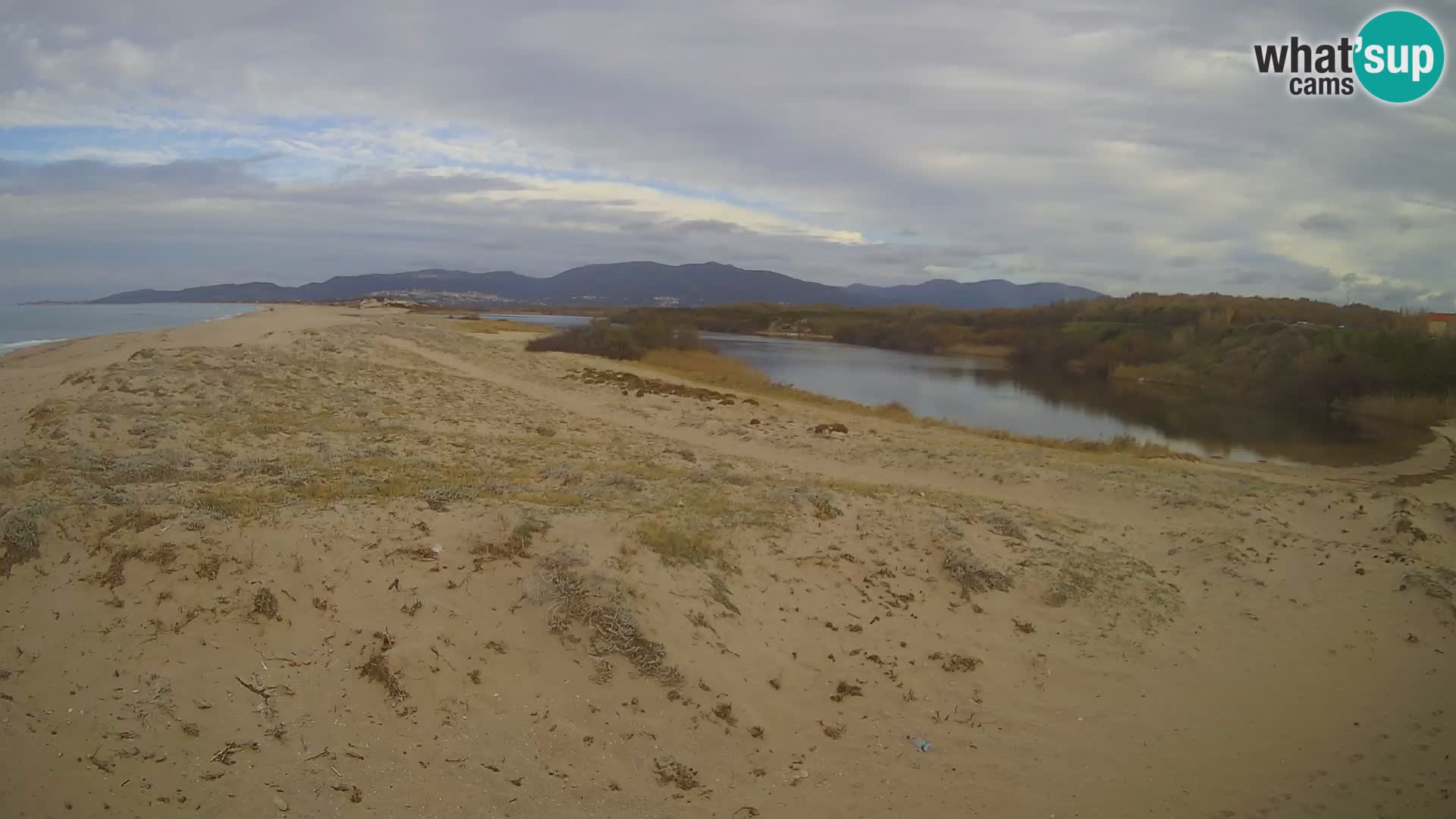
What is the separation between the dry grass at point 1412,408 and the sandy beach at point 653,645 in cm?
2629

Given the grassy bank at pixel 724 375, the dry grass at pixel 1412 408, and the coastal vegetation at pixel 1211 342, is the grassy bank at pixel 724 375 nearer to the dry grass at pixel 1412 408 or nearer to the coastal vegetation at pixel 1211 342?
the coastal vegetation at pixel 1211 342

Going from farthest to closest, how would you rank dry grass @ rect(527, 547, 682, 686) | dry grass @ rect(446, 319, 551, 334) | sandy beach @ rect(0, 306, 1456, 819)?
1. dry grass @ rect(446, 319, 551, 334)
2. dry grass @ rect(527, 547, 682, 686)
3. sandy beach @ rect(0, 306, 1456, 819)

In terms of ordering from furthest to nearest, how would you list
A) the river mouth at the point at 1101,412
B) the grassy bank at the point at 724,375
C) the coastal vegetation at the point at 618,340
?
the coastal vegetation at the point at 618,340, the river mouth at the point at 1101,412, the grassy bank at the point at 724,375

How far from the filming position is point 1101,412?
107 ft

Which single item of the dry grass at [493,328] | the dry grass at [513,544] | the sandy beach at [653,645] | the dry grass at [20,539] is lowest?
the sandy beach at [653,645]

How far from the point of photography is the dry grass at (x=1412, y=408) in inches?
1173

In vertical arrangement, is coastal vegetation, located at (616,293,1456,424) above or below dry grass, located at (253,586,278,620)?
above

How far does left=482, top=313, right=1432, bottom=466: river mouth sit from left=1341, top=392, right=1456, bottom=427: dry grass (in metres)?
1.01

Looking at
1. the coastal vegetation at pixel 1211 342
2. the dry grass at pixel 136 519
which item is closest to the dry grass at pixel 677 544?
the dry grass at pixel 136 519

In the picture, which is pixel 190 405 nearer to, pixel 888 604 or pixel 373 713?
pixel 373 713

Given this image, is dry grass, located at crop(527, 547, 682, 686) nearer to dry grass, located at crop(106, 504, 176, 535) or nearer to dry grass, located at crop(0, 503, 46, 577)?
dry grass, located at crop(106, 504, 176, 535)

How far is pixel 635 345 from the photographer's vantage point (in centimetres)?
3991

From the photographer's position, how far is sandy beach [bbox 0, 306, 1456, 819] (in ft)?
14.3

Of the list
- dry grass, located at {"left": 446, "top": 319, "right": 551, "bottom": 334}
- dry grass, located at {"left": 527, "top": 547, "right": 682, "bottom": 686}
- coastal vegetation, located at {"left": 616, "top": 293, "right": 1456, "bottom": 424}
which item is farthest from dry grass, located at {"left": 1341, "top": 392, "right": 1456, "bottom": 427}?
dry grass, located at {"left": 446, "top": 319, "right": 551, "bottom": 334}
